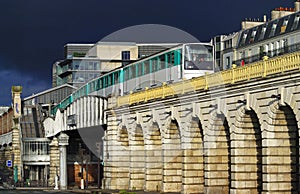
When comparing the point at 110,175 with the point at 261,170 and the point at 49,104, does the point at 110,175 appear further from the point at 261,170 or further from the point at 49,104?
the point at 49,104

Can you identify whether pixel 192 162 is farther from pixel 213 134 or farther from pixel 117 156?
pixel 117 156

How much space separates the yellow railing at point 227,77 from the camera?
39356mm

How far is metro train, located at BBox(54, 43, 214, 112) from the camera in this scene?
205ft

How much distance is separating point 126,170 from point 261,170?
87.6 ft

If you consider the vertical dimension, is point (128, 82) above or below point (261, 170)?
above

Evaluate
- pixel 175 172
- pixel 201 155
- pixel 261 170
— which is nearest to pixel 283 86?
pixel 261 170

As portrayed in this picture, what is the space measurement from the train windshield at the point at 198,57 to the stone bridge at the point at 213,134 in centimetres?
409

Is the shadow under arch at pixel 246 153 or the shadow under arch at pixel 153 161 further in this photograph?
the shadow under arch at pixel 153 161

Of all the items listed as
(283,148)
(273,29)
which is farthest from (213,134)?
(273,29)

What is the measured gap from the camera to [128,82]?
2911 inches

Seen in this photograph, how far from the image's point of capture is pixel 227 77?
46.6 metres

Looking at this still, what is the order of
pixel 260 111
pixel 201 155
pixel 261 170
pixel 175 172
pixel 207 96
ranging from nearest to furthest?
pixel 260 111, pixel 261 170, pixel 207 96, pixel 201 155, pixel 175 172

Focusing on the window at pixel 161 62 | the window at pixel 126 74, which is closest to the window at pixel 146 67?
the window at pixel 161 62

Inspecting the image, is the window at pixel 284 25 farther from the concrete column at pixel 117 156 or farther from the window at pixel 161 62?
the concrete column at pixel 117 156
